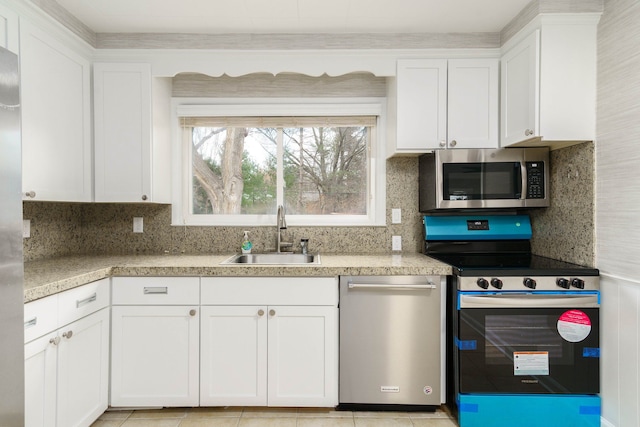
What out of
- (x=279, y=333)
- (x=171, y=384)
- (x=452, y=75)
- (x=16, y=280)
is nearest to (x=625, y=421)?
(x=279, y=333)

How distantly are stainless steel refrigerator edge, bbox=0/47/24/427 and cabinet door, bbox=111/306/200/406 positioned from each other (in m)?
0.95

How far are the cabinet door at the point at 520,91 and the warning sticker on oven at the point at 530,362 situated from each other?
118cm

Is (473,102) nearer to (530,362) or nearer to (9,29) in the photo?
(530,362)

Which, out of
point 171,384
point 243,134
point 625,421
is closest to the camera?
point 625,421

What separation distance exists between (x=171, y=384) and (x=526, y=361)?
6.45ft

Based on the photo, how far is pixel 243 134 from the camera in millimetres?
2807

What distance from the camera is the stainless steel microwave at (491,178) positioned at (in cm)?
231

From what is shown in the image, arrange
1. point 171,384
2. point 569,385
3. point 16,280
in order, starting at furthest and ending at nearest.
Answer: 1. point 171,384
2. point 569,385
3. point 16,280

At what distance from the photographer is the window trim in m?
2.69

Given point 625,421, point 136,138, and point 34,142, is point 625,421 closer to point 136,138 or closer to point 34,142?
point 136,138

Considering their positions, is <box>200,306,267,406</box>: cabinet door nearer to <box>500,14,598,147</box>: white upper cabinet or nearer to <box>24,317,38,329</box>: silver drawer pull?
<box>24,317,38,329</box>: silver drawer pull

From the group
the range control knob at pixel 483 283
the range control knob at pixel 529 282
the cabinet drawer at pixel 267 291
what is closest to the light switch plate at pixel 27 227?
the cabinet drawer at pixel 267 291

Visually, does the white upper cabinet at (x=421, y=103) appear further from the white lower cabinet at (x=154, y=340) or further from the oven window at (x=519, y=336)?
the white lower cabinet at (x=154, y=340)

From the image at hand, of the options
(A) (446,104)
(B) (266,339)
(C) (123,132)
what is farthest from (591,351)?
(C) (123,132)
